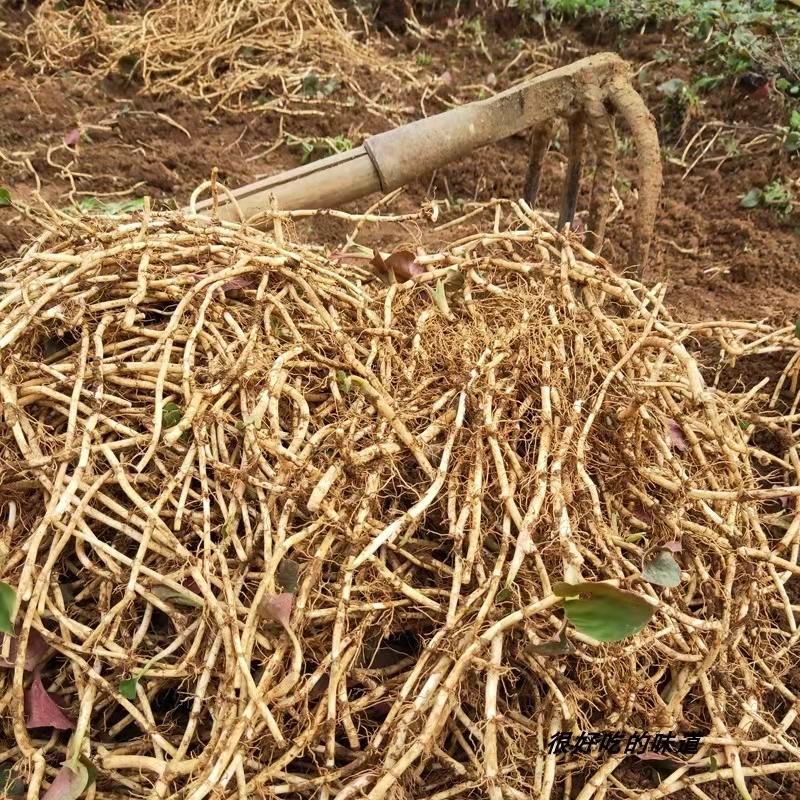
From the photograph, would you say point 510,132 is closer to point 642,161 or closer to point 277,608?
point 642,161

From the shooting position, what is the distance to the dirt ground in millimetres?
2256

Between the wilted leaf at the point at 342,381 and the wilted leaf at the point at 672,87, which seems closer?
the wilted leaf at the point at 342,381

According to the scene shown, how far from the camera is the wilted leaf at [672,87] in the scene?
2.95 meters

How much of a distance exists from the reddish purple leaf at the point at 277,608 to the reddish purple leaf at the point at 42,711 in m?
0.29

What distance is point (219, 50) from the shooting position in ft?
11.0

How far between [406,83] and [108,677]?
9.96 feet

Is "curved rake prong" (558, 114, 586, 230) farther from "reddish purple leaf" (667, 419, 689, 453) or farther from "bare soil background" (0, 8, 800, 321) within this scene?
"reddish purple leaf" (667, 419, 689, 453)

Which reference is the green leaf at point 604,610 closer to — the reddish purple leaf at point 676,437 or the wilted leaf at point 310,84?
the reddish purple leaf at point 676,437

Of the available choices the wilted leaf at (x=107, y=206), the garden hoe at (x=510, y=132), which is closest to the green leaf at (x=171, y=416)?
the garden hoe at (x=510, y=132)

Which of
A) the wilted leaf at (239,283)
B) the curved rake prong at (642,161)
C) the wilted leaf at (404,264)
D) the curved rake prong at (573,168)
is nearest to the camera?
the wilted leaf at (239,283)

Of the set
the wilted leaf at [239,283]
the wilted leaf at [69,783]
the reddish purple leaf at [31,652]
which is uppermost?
the wilted leaf at [239,283]

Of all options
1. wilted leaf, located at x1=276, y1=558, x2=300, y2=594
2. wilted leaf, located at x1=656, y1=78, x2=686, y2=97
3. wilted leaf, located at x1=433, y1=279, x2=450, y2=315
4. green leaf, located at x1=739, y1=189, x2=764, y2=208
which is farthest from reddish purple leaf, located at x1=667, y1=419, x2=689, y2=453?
wilted leaf, located at x1=656, y1=78, x2=686, y2=97

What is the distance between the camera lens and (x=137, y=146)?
283 cm

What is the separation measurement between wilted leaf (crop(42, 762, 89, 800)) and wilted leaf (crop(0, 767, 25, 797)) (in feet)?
0.29
